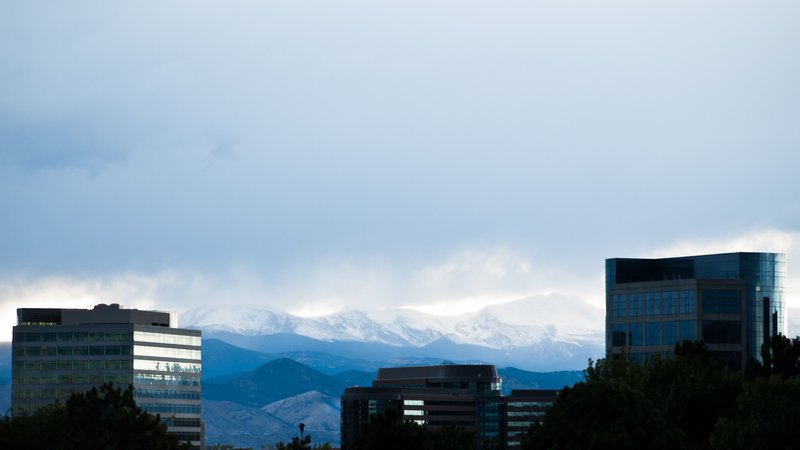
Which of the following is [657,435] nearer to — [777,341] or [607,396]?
[607,396]

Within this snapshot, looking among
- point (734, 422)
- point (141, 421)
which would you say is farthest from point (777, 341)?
point (141, 421)

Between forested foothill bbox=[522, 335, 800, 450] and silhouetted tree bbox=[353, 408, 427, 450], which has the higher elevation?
forested foothill bbox=[522, 335, 800, 450]

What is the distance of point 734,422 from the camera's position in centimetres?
13750

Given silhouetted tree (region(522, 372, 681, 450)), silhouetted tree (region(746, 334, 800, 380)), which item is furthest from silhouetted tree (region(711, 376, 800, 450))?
silhouetted tree (region(746, 334, 800, 380))

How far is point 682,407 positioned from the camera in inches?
5989

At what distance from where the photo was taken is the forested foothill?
376 ft

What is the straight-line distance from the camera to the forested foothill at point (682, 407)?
114m

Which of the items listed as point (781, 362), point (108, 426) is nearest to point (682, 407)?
point (781, 362)

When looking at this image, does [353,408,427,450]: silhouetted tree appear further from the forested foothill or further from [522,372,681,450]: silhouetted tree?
[522,372,681,450]: silhouetted tree

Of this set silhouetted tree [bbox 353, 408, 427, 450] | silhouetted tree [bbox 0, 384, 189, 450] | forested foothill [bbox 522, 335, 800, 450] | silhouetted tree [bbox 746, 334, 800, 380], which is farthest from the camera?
silhouetted tree [bbox 0, 384, 189, 450]

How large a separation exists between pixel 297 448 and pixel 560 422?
212ft

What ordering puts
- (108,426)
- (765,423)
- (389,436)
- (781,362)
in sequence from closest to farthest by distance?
1. (765,423)
2. (389,436)
3. (781,362)
4. (108,426)

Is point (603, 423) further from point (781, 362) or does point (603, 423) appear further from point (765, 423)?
point (781, 362)

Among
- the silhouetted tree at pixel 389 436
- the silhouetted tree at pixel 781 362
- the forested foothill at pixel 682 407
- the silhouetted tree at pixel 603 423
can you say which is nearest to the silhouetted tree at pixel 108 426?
the silhouetted tree at pixel 389 436
